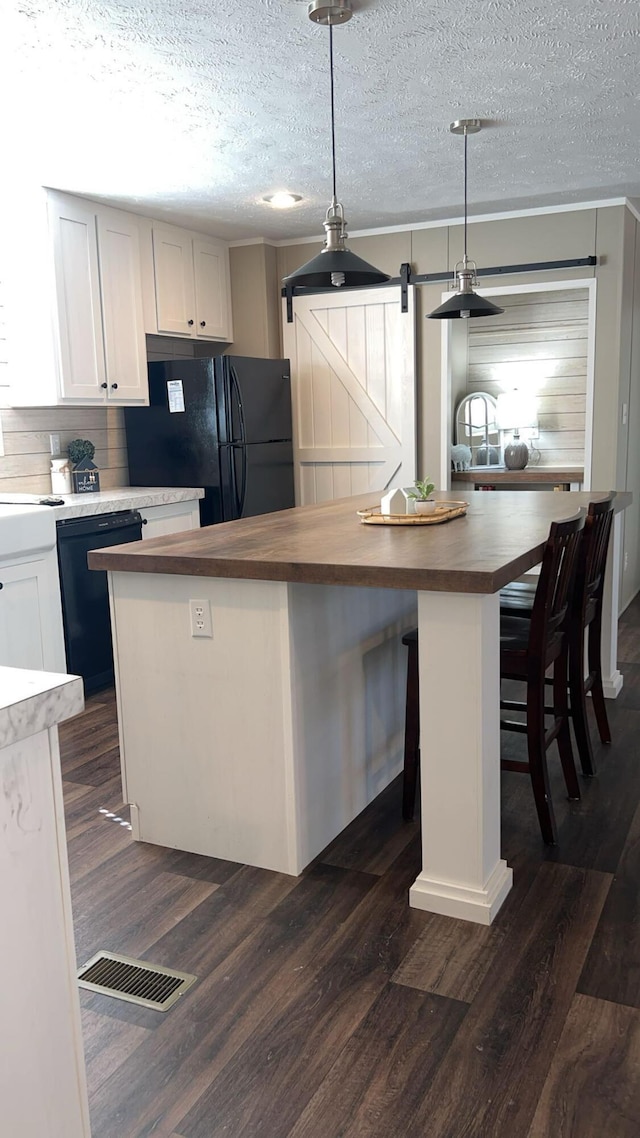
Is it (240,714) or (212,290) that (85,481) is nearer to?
(212,290)

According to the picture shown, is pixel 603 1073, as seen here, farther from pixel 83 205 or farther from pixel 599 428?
pixel 83 205

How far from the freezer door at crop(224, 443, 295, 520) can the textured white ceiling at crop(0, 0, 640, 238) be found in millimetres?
1354

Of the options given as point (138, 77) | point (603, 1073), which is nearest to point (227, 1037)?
point (603, 1073)

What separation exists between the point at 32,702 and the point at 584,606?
2172 mm

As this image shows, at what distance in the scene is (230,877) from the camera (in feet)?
7.89

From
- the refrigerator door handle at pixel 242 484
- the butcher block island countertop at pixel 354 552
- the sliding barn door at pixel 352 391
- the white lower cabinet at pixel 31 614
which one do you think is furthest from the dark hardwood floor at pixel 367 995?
the sliding barn door at pixel 352 391

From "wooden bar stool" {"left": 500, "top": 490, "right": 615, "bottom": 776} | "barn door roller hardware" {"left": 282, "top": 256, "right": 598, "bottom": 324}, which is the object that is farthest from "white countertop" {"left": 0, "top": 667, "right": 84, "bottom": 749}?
"barn door roller hardware" {"left": 282, "top": 256, "right": 598, "bottom": 324}

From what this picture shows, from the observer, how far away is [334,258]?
2455mm

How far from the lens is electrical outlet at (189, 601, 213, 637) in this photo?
7.82 feet

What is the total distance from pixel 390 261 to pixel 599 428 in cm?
165

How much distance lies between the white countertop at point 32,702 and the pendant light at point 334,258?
1595 millimetres

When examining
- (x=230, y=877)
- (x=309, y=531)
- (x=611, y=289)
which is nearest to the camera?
(x=230, y=877)

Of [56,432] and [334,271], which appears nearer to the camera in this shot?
[334,271]

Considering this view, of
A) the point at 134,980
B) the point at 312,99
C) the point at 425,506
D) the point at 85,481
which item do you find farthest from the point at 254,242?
the point at 134,980
